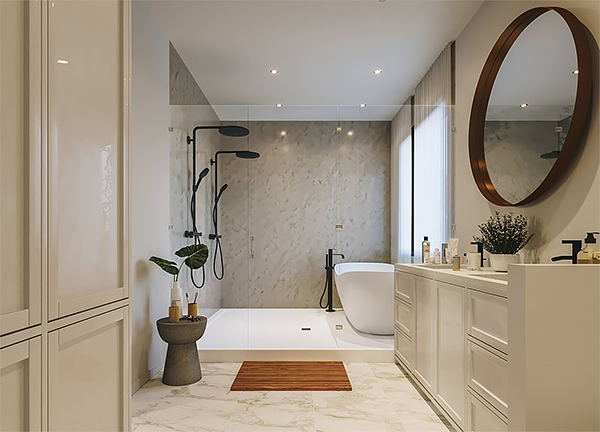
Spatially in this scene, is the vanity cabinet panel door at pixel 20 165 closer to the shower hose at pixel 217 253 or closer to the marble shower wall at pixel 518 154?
the marble shower wall at pixel 518 154

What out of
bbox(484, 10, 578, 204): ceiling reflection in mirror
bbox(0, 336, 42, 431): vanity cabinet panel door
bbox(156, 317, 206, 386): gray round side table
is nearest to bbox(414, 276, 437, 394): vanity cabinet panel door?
bbox(484, 10, 578, 204): ceiling reflection in mirror

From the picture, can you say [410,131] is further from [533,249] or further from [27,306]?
[27,306]

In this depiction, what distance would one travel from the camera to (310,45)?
13.9ft

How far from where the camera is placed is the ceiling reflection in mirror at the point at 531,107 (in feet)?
7.92

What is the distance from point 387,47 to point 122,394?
3530mm

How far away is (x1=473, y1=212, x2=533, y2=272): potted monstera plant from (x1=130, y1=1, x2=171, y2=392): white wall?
7.21ft

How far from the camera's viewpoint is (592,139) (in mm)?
2207

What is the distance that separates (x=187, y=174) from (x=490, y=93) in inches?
101

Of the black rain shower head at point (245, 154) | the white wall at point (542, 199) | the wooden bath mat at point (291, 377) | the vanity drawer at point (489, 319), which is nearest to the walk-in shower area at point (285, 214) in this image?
the black rain shower head at point (245, 154)

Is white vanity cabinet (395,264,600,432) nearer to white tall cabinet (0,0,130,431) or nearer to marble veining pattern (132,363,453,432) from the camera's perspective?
marble veining pattern (132,363,453,432)

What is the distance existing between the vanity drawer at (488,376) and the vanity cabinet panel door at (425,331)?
640 mm

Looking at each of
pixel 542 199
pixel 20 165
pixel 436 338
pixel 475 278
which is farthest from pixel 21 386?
pixel 542 199

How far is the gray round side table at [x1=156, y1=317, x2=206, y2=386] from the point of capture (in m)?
3.57

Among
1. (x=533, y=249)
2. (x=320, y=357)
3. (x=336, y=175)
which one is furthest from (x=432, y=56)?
(x=320, y=357)
